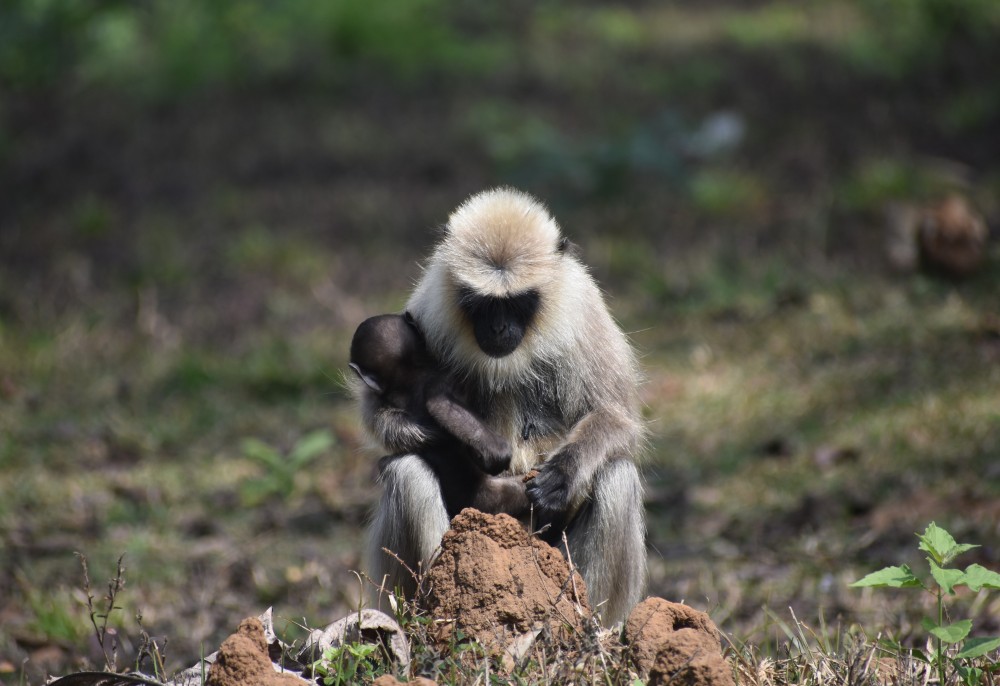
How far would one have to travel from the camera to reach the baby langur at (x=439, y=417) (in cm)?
439

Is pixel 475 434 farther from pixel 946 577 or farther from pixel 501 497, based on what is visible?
pixel 946 577

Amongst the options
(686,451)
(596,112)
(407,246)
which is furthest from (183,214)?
(686,451)

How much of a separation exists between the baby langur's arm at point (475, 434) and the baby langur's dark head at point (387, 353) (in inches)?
8.5

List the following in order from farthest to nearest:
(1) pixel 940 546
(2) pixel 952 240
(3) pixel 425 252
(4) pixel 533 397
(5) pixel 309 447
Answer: (3) pixel 425 252, (2) pixel 952 240, (5) pixel 309 447, (4) pixel 533 397, (1) pixel 940 546

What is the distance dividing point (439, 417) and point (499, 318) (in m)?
0.42

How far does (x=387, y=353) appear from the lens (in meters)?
4.56

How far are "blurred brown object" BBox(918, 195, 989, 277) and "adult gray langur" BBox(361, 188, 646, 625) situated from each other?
5030mm

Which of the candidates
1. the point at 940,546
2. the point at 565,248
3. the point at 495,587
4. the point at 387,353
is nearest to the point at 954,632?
the point at 940,546

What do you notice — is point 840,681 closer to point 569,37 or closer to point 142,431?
point 142,431

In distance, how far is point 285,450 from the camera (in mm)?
7973

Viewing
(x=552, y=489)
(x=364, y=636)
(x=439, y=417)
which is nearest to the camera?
(x=364, y=636)

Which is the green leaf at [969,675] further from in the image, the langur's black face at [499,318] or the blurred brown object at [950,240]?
the blurred brown object at [950,240]

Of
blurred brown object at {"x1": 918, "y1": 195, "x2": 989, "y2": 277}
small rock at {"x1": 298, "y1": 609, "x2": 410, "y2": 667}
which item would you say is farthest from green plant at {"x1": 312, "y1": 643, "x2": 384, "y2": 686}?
blurred brown object at {"x1": 918, "y1": 195, "x2": 989, "y2": 277}

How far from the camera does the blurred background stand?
6344 mm
